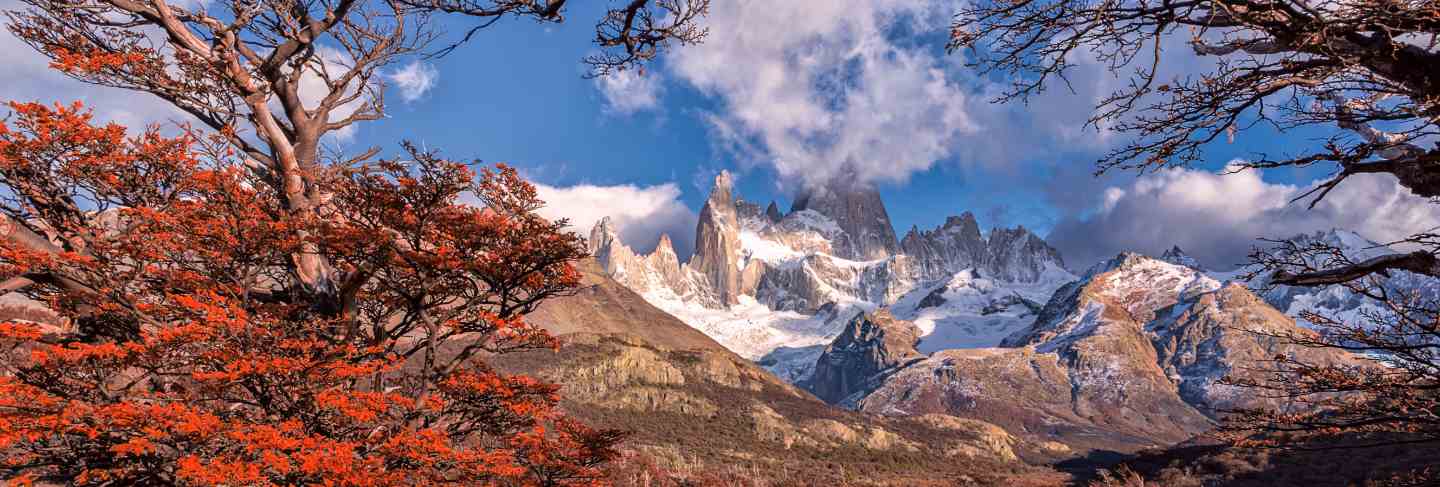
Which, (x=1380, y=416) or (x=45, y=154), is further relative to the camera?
(x=45, y=154)

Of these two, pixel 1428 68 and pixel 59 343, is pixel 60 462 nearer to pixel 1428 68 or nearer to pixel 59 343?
pixel 59 343

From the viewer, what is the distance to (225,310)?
12.3 metres

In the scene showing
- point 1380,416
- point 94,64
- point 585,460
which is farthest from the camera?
point 585,460

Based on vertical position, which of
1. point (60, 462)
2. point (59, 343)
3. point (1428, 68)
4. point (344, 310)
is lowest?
point (60, 462)

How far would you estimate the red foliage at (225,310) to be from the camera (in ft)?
38.8

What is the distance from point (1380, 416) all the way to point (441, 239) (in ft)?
53.6

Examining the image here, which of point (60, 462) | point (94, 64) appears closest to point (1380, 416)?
point (94, 64)

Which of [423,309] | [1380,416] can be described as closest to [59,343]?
[423,309]

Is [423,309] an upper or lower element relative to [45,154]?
lower

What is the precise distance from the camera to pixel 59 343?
12688mm

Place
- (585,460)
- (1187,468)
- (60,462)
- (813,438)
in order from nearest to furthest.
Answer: (60,462)
(585,460)
(1187,468)
(813,438)

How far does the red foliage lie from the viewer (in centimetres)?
1183

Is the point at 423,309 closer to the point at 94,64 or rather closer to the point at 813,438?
the point at 94,64

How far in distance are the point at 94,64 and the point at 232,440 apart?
21.8ft
